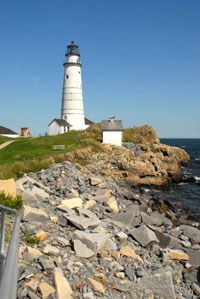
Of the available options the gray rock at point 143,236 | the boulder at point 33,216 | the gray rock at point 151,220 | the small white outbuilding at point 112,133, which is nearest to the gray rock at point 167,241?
the gray rock at point 143,236

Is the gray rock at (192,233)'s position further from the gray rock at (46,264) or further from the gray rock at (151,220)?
the gray rock at (46,264)

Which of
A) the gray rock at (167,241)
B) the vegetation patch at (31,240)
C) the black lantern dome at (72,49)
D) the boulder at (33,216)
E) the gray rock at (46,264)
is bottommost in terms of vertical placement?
the gray rock at (167,241)

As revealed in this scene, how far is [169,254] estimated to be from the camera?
11.6 metres

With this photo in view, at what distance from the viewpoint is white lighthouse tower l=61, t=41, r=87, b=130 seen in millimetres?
50719

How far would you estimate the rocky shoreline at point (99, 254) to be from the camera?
8.00 m

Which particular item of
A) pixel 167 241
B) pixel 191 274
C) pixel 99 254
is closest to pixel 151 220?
pixel 167 241

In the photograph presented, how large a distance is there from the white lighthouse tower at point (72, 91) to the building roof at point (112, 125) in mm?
12476

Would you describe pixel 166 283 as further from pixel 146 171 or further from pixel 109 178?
pixel 146 171

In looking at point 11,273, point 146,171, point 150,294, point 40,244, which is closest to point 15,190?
point 40,244

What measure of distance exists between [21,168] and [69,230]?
39.7 feet

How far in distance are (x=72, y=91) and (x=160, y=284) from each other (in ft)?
145

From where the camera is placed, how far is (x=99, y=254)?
10.1 metres

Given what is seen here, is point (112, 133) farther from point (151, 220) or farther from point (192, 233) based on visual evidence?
point (192, 233)

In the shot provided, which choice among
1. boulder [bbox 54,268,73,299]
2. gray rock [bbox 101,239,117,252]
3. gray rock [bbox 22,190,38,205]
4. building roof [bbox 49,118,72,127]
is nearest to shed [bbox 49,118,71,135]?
building roof [bbox 49,118,72,127]
